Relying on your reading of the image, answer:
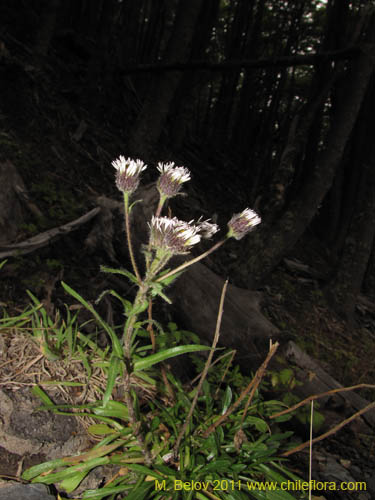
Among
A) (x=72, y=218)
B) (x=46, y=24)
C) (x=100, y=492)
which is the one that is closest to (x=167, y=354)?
(x=100, y=492)

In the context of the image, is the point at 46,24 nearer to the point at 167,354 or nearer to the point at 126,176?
the point at 126,176

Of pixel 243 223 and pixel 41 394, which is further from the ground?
pixel 243 223

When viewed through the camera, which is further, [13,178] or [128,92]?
[128,92]

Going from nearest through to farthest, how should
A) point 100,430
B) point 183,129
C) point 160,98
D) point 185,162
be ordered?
1. point 100,430
2. point 160,98
3. point 183,129
4. point 185,162

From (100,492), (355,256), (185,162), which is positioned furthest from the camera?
(185,162)

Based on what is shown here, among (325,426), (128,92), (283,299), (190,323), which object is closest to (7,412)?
(190,323)

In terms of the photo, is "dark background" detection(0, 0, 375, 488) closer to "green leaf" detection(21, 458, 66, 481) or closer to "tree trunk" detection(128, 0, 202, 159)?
"tree trunk" detection(128, 0, 202, 159)

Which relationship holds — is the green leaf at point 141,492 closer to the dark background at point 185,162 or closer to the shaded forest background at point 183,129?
the dark background at point 185,162

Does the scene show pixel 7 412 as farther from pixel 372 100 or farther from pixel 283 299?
pixel 372 100
